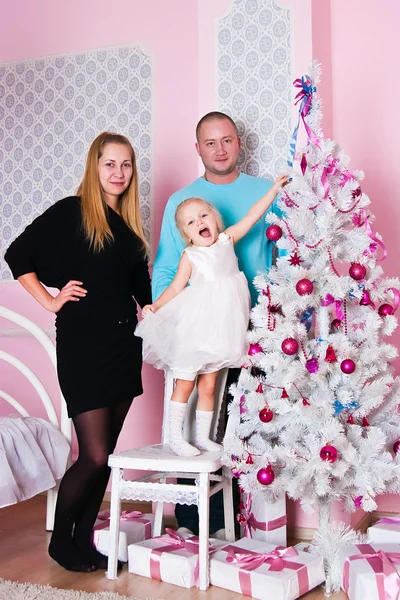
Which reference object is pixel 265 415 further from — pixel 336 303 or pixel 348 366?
pixel 336 303

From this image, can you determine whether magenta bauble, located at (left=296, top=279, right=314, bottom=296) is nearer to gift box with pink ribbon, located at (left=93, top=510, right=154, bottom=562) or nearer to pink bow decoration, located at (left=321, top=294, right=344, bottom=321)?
pink bow decoration, located at (left=321, top=294, right=344, bottom=321)

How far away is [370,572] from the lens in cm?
206

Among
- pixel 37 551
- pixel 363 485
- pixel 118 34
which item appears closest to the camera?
pixel 363 485

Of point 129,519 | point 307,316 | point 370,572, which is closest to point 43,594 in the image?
point 129,519

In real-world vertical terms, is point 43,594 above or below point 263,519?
below

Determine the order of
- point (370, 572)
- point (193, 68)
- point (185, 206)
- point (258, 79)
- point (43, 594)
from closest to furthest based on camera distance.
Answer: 1. point (370, 572)
2. point (43, 594)
3. point (185, 206)
4. point (258, 79)
5. point (193, 68)

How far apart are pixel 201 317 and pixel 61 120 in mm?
1930

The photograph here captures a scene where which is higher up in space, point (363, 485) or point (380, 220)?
point (380, 220)

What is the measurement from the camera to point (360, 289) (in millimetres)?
2363

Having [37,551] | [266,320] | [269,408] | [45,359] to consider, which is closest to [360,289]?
[266,320]

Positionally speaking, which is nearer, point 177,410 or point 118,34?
point 177,410

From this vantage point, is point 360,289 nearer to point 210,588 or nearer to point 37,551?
point 210,588

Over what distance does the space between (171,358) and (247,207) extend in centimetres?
75

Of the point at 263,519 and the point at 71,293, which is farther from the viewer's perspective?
the point at 263,519
